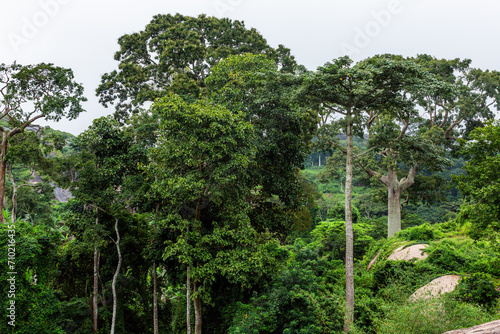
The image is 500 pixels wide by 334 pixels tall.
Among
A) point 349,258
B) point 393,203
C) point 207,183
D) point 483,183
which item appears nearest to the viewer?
point 349,258

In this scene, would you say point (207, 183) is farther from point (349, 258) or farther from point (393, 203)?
point (393, 203)

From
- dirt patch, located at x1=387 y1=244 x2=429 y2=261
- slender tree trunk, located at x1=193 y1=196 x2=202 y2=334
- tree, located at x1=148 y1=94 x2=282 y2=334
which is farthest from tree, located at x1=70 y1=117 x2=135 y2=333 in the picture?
dirt patch, located at x1=387 y1=244 x2=429 y2=261

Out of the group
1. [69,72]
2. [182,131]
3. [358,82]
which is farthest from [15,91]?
[358,82]

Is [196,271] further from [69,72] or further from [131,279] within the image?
[69,72]

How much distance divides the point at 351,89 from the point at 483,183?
522cm

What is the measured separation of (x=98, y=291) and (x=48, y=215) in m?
13.3

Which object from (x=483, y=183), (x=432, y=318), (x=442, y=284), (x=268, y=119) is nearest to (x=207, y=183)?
(x=268, y=119)

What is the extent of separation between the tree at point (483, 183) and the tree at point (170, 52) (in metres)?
10.2

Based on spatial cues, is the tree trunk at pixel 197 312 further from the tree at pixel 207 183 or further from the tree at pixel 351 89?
the tree at pixel 351 89

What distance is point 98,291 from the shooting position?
1338 cm

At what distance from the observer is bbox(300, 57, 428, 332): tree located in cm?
991

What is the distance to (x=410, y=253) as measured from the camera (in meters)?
13.1

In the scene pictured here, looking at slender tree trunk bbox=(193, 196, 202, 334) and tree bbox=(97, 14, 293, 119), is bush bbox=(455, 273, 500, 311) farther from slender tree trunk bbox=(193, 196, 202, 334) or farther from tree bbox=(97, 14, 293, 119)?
tree bbox=(97, 14, 293, 119)

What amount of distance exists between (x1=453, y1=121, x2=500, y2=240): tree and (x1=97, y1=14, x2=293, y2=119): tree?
33.4ft
